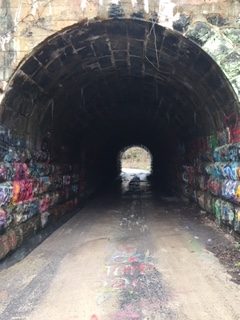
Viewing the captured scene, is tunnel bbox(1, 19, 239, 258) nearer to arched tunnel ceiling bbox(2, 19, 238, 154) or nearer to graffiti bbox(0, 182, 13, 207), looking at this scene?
arched tunnel ceiling bbox(2, 19, 238, 154)

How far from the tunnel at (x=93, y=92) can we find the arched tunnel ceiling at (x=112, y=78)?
0.08ft

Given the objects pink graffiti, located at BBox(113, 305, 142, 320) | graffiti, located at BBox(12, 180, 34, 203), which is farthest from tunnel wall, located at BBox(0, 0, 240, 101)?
pink graffiti, located at BBox(113, 305, 142, 320)

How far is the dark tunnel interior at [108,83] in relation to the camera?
7703mm

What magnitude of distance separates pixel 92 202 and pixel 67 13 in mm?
10351

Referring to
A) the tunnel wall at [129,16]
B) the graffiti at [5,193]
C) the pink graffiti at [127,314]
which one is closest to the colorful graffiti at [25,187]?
the graffiti at [5,193]

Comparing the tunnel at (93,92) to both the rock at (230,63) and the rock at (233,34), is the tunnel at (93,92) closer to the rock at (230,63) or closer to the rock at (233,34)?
the rock at (230,63)

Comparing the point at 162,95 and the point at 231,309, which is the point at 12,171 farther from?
the point at 162,95

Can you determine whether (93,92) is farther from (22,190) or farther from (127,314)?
(127,314)

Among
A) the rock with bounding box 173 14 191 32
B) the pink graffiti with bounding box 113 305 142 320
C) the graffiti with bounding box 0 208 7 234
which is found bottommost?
the pink graffiti with bounding box 113 305 142 320

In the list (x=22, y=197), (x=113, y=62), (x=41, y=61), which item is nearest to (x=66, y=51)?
(x=41, y=61)

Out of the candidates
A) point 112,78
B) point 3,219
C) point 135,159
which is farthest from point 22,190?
point 135,159

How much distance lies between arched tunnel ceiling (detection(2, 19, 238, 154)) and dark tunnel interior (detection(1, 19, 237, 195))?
0.02 m

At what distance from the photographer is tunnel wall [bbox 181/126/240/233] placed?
27.4 ft

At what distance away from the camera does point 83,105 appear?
12.3 metres
